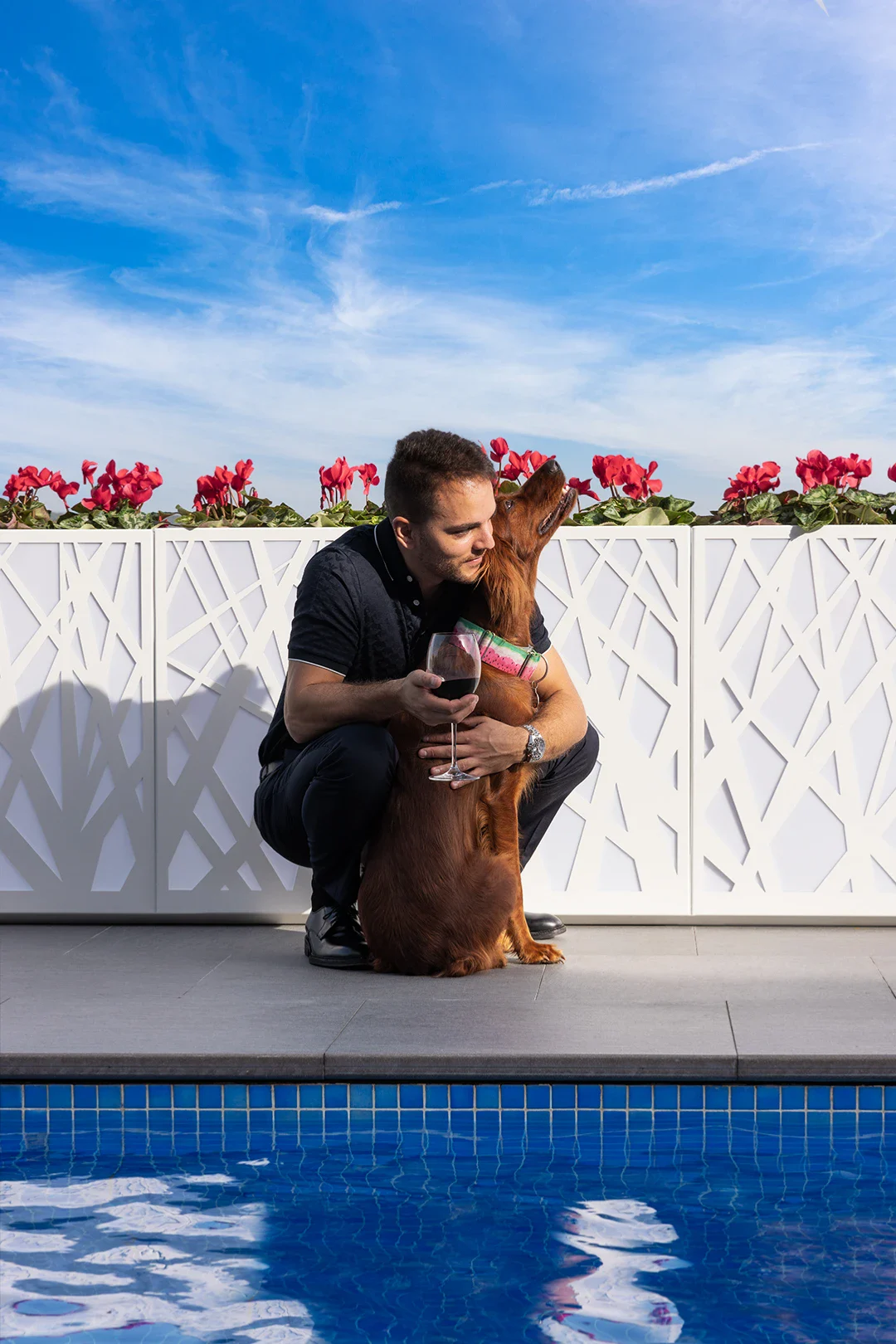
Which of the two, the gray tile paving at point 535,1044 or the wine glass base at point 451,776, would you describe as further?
the wine glass base at point 451,776

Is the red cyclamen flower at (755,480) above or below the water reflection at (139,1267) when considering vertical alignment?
above

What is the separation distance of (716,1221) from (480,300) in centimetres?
713

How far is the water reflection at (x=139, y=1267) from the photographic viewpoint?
6.32ft

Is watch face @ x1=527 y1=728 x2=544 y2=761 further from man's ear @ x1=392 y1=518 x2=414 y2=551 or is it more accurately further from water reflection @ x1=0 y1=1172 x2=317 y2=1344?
water reflection @ x1=0 y1=1172 x2=317 y2=1344

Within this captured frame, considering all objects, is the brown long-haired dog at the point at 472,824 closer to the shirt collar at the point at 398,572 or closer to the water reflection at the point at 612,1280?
the shirt collar at the point at 398,572

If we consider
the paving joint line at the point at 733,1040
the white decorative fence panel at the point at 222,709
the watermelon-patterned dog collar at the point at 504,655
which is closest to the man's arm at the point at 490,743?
the watermelon-patterned dog collar at the point at 504,655

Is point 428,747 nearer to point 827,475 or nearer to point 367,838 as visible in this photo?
point 367,838

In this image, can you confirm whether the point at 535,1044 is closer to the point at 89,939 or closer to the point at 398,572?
the point at 398,572

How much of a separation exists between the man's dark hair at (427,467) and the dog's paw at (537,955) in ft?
3.96

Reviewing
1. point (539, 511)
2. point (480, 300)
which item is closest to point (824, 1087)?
point (539, 511)

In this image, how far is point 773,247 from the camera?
860 cm

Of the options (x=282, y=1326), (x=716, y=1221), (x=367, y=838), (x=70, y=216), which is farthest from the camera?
(x=70, y=216)

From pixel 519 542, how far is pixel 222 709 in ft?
5.28

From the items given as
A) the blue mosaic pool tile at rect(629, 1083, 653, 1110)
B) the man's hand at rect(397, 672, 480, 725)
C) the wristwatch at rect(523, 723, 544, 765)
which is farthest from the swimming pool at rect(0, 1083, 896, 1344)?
the wristwatch at rect(523, 723, 544, 765)
